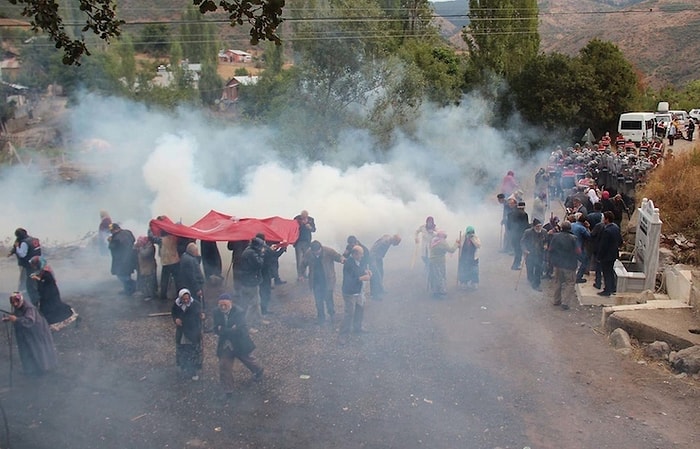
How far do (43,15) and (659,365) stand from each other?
7798 mm

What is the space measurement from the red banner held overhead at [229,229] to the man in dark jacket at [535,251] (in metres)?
3.89

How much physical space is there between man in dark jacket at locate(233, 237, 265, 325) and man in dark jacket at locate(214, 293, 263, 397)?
195 cm

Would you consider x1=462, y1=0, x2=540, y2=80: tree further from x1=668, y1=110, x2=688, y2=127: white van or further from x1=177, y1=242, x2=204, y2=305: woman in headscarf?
x1=177, y1=242, x2=204, y2=305: woman in headscarf

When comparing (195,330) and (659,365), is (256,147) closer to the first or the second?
(195,330)

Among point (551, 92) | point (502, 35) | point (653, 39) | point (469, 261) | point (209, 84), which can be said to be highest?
point (653, 39)

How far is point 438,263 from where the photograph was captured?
10844mm

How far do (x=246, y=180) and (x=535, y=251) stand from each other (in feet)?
22.4

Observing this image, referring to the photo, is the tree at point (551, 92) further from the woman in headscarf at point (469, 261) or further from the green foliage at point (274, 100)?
the woman in headscarf at point (469, 261)

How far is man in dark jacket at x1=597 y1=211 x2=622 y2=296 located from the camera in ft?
33.9

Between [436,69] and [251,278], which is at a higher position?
[436,69]

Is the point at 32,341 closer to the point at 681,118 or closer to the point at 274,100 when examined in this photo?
the point at 274,100

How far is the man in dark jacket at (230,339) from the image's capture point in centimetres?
742

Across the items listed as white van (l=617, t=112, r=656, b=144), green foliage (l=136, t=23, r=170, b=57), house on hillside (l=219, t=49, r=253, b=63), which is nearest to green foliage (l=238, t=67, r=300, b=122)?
white van (l=617, t=112, r=656, b=144)

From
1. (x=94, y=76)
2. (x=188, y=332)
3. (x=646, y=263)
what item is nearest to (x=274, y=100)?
(x=94, y=76)
